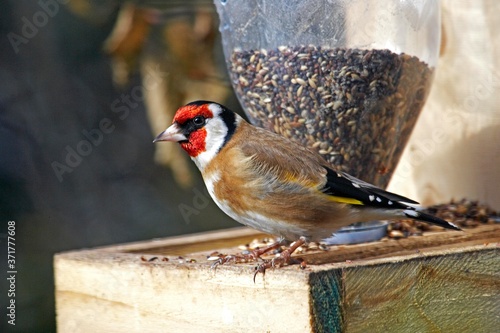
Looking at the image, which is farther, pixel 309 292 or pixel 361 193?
pixel 361 193

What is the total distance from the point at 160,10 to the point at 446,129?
1446 mm

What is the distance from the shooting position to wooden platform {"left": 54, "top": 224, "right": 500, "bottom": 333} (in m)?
2.40

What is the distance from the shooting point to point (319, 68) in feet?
10.7

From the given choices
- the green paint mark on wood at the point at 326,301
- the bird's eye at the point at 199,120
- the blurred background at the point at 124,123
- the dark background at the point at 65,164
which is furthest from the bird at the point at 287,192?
the dark background at the point at 65,164

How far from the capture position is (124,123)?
616cm

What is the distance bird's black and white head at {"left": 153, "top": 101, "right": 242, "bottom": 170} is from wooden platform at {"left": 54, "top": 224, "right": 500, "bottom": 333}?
1.29 feet

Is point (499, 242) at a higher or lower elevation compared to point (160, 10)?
lower

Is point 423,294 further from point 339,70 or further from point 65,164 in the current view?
point 65,164

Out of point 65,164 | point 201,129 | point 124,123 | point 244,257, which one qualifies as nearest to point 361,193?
point 244,257

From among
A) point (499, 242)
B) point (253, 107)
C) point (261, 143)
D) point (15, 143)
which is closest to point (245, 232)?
point (253, 107)

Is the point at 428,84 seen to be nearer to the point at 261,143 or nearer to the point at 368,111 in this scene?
the point at 368,111

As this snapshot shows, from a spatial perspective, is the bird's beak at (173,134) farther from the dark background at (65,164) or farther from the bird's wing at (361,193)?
the dark background at (65,164)

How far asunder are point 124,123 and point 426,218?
3.56 m

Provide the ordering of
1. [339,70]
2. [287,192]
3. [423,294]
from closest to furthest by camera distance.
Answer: [423,294] < [287,192] < [339,70]
